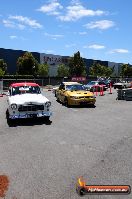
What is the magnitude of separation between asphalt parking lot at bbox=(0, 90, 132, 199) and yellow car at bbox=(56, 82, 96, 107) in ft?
19.8

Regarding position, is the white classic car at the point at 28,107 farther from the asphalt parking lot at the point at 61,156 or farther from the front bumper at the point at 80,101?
the front bumper at the point at 80,101

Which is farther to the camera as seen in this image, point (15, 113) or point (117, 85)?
point (117, 85)

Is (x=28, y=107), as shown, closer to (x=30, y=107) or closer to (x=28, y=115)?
(x=30, y=107)

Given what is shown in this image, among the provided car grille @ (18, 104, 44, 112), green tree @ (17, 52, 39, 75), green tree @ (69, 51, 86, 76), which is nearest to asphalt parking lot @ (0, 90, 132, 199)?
car grille @ (18, 104, 44, 112)

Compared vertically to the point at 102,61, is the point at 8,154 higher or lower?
lower

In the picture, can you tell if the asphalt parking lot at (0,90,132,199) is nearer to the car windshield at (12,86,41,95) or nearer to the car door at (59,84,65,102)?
the car windshield at (12,86,41,95)

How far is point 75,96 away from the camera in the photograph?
19297 mm

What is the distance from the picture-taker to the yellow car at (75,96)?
19250 millimetres

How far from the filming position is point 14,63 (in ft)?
270

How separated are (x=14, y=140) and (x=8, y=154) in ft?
5.55

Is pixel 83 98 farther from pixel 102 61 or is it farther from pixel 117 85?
pixel 102 61

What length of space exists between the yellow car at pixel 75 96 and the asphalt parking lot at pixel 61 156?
19.8 feet

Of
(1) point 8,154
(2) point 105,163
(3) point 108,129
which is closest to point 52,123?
(3) point 108,129

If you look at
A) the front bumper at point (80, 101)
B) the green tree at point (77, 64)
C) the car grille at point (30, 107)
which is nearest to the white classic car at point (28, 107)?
the car grille at point (30, 107)
